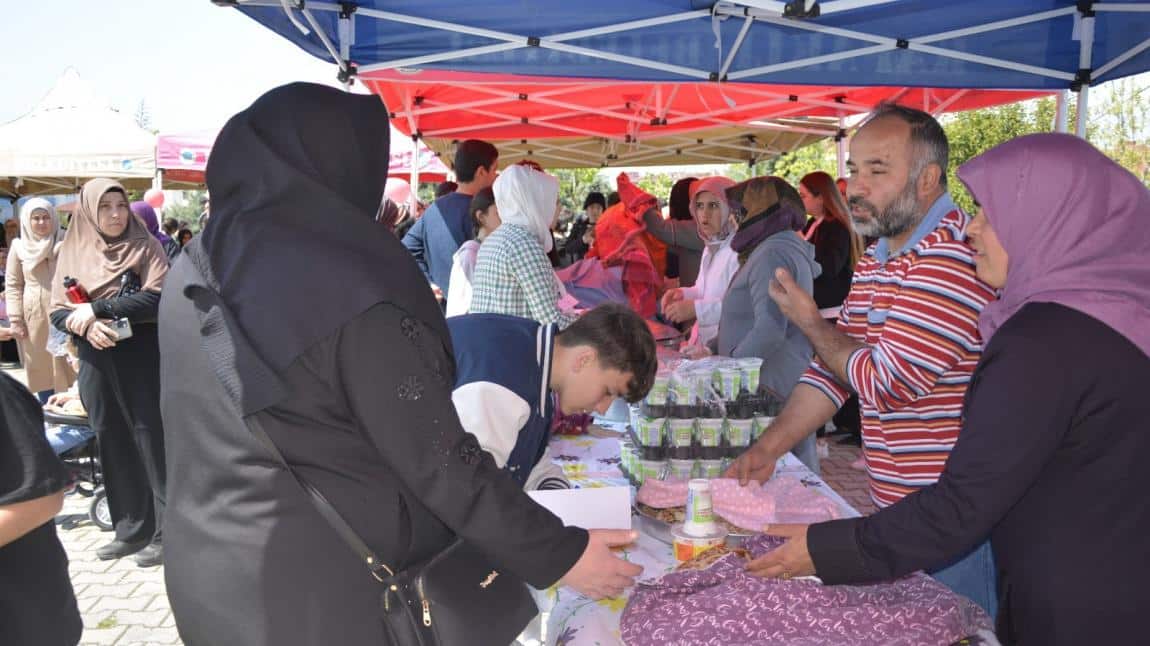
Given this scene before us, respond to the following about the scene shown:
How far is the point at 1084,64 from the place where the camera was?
13.2 feet

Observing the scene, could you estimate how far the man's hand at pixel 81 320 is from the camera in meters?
3.75

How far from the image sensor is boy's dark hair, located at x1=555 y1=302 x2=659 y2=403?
197 cm

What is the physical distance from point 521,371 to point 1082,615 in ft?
3.68

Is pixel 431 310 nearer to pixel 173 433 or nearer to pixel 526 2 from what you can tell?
pixel 173 433

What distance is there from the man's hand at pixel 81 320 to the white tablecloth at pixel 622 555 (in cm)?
234

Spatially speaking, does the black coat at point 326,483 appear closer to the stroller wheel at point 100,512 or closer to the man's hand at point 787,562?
the man's hand at point 787,562

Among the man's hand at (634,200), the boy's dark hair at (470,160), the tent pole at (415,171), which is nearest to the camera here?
the boy's dark hair at (470,160)

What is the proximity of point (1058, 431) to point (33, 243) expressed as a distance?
6.72 metres

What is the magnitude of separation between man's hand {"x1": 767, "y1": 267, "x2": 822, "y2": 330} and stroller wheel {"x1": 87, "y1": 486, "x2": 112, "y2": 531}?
13.5 feet

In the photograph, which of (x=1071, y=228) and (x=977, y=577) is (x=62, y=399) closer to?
(x=977, y=577)

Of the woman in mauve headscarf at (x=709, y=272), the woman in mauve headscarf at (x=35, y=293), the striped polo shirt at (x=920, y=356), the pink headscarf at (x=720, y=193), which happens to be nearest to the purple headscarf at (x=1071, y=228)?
the striped polo shirt at (x=920, y=356)

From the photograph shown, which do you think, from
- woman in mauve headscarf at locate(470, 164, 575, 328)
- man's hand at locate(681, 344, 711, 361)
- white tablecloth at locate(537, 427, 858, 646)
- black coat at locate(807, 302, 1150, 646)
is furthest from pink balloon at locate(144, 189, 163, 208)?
black coat at locate(807, 302, 1150, 646)

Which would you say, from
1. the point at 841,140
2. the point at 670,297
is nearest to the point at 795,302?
the point at 670,297

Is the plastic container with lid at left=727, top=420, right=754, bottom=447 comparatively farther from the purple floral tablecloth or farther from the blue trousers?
the purple floral tablecloth
